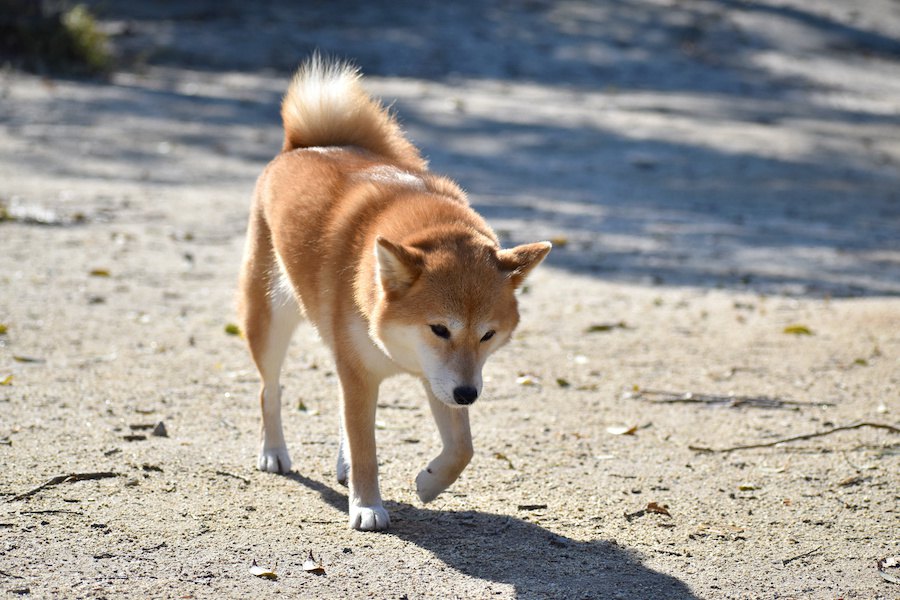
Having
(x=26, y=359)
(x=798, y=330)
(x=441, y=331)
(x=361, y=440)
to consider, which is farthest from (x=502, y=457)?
(x=798, y=330)

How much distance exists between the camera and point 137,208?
942 cm

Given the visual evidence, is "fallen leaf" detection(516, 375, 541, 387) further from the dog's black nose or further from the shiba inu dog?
the dog's black nose

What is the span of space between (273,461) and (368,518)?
2.47 feet

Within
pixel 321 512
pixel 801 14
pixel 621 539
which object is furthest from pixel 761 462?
pixel 801 14

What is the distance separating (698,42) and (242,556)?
51.7 feet

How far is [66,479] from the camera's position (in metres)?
4.19

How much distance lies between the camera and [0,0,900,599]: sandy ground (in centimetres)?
376

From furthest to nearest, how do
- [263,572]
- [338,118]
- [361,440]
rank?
1. [338,118]
2. [361,440]
3. [263,572]

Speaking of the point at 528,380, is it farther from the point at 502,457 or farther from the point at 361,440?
the point at 361,440

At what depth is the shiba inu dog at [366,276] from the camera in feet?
12.5

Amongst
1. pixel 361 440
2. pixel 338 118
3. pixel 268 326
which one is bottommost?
pixel 361 440

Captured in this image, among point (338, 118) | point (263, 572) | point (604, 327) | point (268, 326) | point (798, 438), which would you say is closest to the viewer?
point (263, 572)

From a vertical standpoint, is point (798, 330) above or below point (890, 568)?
below

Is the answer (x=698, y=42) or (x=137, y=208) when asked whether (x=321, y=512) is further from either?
(x=698, y=42)
